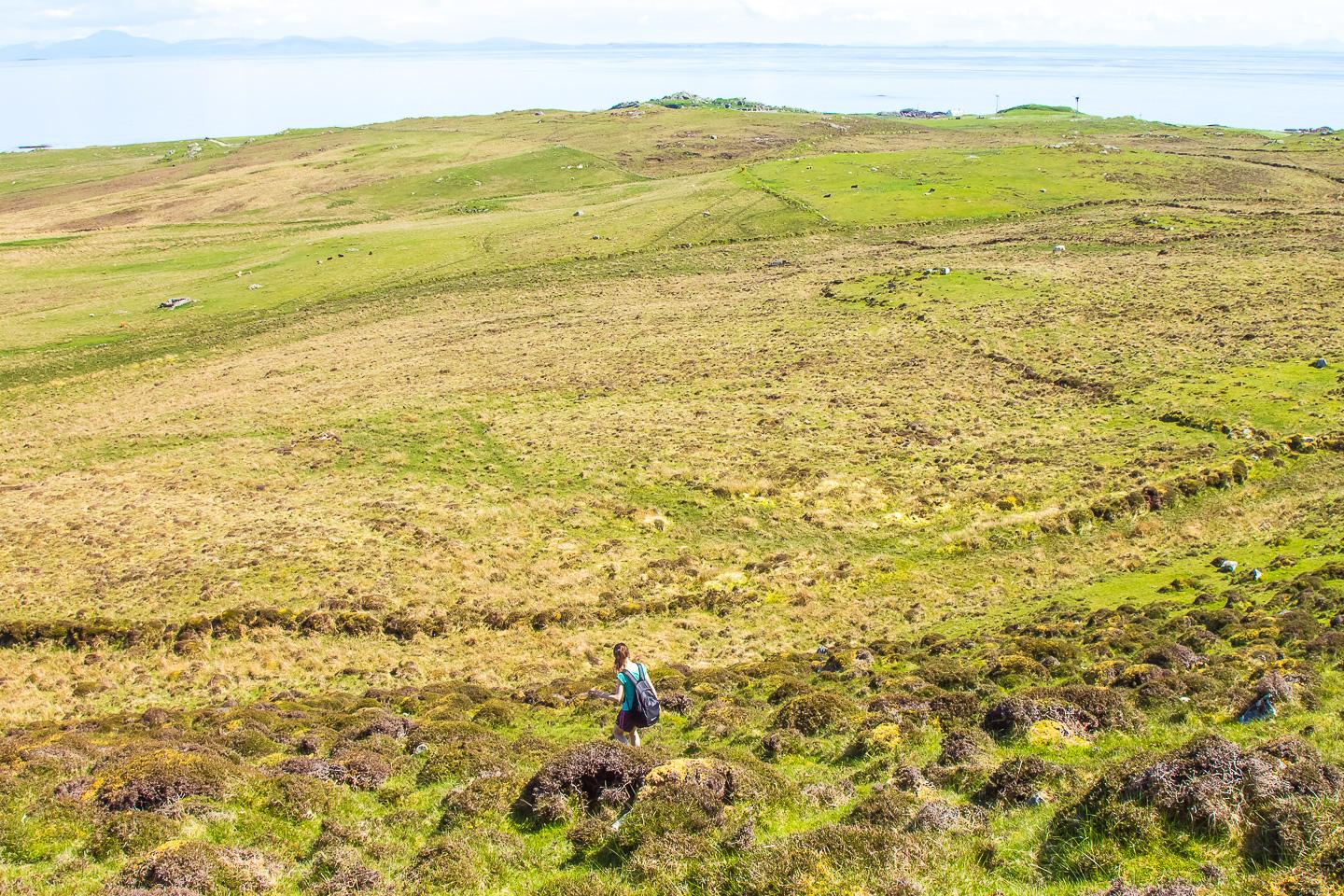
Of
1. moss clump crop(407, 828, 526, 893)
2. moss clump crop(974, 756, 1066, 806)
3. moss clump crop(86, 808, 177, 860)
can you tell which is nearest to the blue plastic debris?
moss clump crop(974, 756, 1066, 806)

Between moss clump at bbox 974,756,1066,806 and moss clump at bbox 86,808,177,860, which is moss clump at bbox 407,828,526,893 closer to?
moss clump at bbox 86,808,177,860

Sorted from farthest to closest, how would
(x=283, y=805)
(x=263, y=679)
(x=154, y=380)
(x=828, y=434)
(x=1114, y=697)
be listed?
(x=154, y=380) → (x=828, y=434) → (x=263, y=679) → (x=1114, y=697) → (x=283, y=805)

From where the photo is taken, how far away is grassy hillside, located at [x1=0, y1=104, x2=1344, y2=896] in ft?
39.2

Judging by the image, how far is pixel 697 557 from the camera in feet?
113

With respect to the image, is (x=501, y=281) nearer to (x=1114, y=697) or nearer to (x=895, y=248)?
(x=895, y=248)

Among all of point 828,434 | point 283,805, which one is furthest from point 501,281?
point 283,805

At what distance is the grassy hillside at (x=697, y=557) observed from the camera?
11.9 m

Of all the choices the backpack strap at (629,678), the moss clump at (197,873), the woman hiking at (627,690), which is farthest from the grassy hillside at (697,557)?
the backpack strap at (629,678)

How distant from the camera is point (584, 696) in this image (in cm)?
2180

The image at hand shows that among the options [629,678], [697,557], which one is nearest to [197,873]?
[629,678]

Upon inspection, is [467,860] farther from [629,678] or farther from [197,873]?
[629,678]

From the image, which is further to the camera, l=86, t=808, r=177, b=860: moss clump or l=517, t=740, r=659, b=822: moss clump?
l=517, t=740, r=659, b=822: moss clump

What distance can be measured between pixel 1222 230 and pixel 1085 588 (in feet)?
229

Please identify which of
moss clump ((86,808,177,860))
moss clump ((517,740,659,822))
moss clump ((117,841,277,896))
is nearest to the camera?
moss clump ((117,841,277,896))
